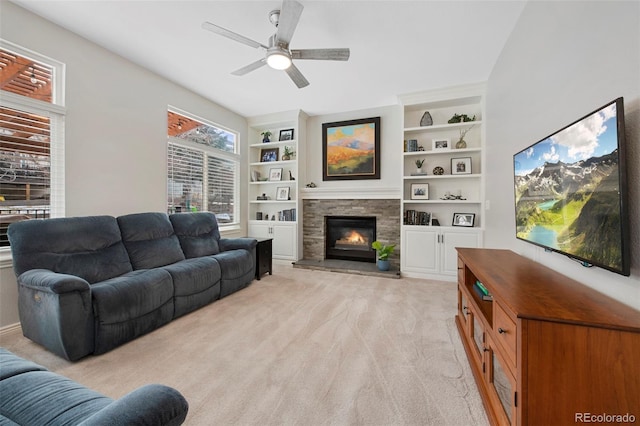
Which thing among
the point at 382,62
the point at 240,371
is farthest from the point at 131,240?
the point at 382,62

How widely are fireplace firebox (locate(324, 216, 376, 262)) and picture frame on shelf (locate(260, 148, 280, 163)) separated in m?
1.61

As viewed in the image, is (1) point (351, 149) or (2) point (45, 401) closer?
(2) point (45, 401)

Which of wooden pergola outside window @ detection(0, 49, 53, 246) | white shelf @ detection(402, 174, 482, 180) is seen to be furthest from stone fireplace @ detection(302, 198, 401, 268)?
wooden pergola outside window @ detection(0, 49, 53, 246)

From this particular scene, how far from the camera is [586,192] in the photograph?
1.15 metres

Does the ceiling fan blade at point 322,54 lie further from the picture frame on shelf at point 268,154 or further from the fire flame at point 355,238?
the fire flame at point 355,238

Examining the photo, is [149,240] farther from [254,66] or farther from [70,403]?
[70,403]

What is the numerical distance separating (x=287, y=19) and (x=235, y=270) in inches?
102

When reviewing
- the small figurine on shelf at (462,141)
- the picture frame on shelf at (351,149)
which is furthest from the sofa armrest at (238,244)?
the small figurine on shelf at (462,141)

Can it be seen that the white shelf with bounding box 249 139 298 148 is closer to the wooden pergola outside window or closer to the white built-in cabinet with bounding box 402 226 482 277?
the white built-in cabinet with bounding box 402 226 482 277

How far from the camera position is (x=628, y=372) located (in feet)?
2.77

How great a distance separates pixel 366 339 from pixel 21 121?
3.61m

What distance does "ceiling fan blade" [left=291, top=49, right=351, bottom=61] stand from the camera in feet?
7.16

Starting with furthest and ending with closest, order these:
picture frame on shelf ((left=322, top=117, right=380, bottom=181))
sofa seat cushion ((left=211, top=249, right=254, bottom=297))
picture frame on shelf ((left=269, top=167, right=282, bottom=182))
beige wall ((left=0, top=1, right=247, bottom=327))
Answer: picture frame on shelf ((left=269, top=167, right=282, bottom=182)) < picture frame on shelf ((left=322, top=117, right=380, bottom=181)) < sofa seat cushion ((left=211, top=249, right=254, bottom=297)) < beige wall ((left=0, top=1, right=247, bottom=327))

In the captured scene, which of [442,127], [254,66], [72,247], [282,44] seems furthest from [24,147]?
[442,127]
